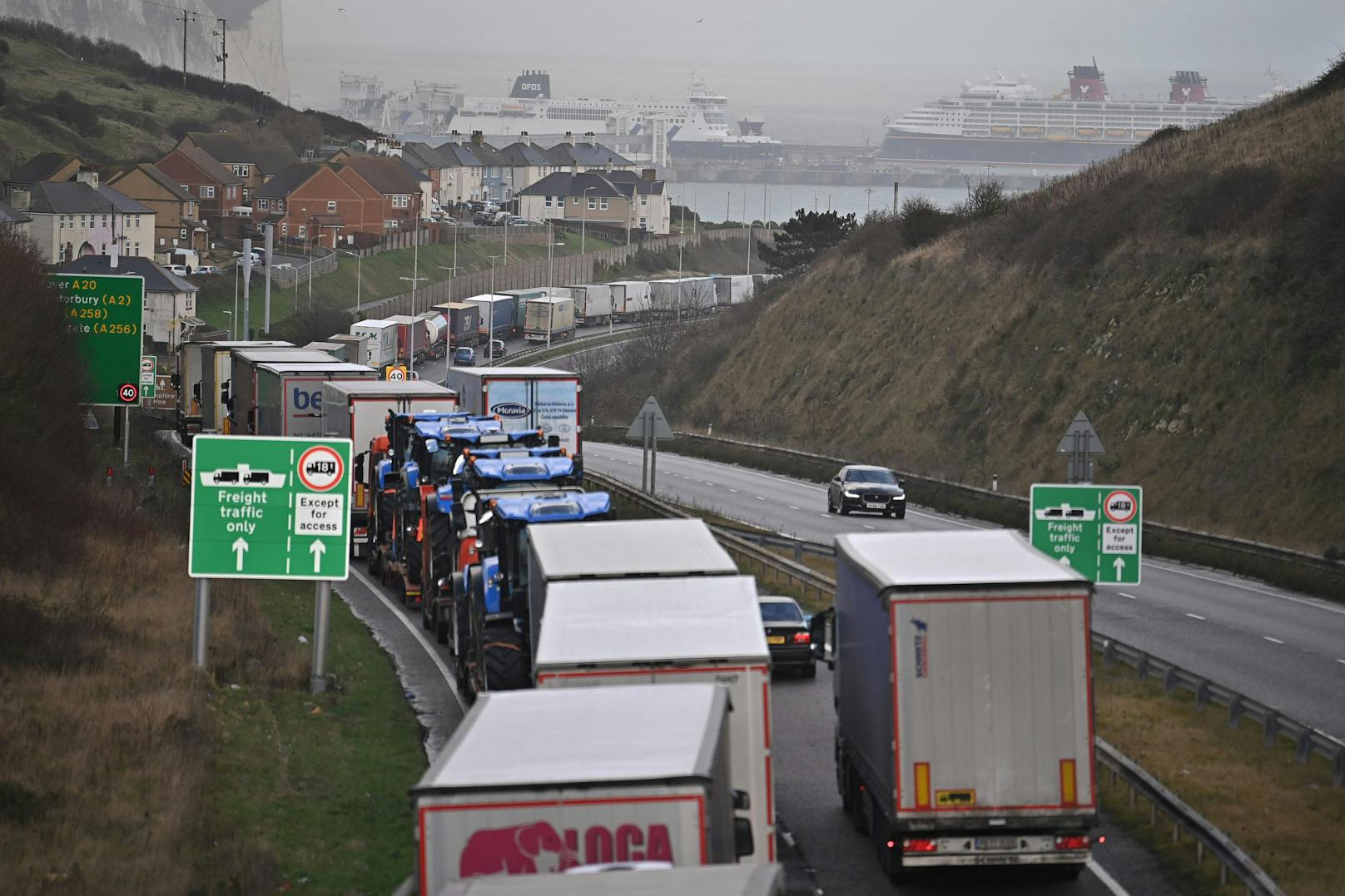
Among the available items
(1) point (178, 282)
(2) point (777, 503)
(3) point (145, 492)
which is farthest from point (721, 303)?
(3) point (145, 492)

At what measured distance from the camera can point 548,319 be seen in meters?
116

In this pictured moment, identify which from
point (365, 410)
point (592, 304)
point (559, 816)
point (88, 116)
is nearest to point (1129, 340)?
point (365, 410)

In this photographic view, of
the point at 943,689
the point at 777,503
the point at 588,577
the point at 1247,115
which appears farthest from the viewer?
the point at 1247,115

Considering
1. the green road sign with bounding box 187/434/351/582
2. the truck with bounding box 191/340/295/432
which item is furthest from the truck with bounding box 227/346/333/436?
the green road sign with bounding box 187/434/351/582

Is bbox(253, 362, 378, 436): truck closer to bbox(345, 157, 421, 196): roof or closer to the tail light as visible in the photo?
the tail light

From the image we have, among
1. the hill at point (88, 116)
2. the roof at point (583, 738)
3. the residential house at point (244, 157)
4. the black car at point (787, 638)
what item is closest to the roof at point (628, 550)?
the roof at point (583, 738)

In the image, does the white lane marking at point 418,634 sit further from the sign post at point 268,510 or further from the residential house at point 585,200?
the residential house at point 585,200

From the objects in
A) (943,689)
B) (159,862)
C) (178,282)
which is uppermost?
(178,282)

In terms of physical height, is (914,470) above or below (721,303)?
below

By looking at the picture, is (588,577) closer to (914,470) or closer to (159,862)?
(159,862)

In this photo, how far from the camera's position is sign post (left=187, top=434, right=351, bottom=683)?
21812 mm

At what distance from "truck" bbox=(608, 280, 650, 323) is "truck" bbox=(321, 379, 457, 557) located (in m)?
93.3

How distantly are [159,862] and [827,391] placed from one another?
6441 cm

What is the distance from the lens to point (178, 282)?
96.0 metres
